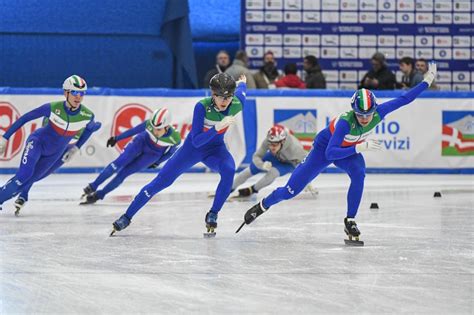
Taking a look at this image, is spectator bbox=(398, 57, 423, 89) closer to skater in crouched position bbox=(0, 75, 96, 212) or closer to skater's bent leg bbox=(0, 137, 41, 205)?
skater in crouched position bbox=(0, 75, 96, 212)

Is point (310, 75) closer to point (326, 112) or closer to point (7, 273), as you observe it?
point (326, 112)

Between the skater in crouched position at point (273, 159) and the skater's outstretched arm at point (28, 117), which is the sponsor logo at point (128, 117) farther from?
the skater's outstretched arm at point (28, 117)

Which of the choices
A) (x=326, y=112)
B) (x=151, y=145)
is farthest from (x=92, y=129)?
(x=326, y=112)

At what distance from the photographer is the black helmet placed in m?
8.30

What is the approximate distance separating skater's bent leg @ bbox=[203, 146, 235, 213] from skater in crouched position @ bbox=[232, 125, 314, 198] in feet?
11.0

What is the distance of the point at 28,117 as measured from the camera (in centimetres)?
1071

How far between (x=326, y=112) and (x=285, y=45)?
2397 millimetres

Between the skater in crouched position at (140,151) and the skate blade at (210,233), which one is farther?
the skater in crouched position at (140,151)

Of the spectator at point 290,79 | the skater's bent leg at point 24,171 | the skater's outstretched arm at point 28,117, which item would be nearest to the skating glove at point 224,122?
the skater's bent leg at point 24,171

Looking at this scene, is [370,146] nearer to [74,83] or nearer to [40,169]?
[74,83]

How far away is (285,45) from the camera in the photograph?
1833 centimetres

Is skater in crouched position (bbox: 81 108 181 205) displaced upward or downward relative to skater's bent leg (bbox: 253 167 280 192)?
upward

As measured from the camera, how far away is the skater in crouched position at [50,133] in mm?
10562

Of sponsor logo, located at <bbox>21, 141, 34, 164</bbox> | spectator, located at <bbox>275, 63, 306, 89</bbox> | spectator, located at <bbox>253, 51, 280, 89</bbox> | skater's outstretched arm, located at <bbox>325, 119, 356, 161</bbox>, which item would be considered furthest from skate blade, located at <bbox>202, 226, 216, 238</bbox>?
spectator, located at <bbox>253, 51, 280, 89</bbox>
